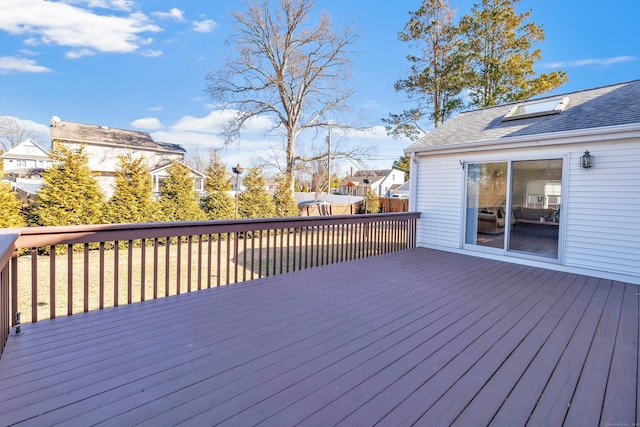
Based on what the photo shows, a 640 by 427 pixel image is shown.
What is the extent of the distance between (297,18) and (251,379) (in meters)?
16.2

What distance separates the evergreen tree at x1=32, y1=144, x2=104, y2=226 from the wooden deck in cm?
558

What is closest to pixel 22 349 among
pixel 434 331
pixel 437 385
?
pixel 437 385

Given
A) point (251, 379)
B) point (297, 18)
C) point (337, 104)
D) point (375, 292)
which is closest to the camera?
point (251, 379)

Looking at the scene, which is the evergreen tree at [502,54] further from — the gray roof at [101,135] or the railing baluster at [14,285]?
the gray roof at [101,135]

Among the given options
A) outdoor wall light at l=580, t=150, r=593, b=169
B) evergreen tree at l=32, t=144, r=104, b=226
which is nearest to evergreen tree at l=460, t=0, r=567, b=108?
outdoor wall light at l=580, t=150, r=593, b=169

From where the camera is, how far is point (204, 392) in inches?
65.8

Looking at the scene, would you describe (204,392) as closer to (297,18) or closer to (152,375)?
(152,375)

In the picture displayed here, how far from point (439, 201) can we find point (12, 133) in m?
34.9

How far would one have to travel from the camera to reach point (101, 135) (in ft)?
58.7

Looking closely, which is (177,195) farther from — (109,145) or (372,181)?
(372,181)

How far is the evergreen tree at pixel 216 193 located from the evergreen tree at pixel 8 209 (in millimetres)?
4171

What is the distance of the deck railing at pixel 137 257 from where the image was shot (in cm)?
248

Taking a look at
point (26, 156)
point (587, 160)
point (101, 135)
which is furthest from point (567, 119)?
point (26, 156)

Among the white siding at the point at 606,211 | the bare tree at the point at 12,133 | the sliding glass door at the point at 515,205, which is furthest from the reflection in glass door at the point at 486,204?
the bare tree at the point at 12,133
